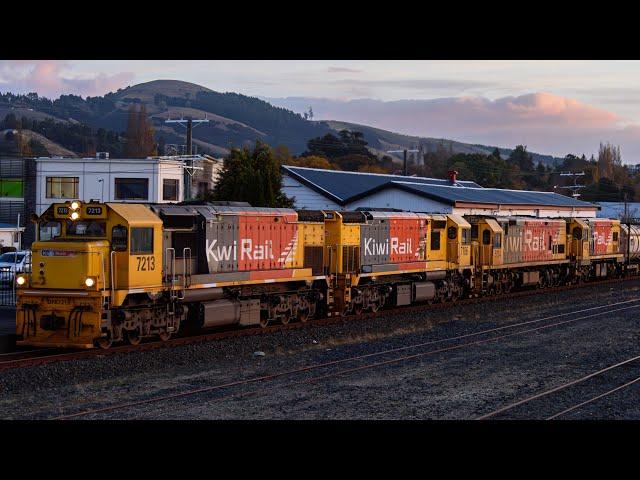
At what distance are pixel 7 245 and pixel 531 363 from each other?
45.6 metres

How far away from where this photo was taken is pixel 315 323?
23.3 meters

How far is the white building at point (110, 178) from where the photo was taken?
53094 millimetres

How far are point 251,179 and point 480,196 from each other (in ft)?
72.5

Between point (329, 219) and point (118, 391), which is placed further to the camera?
point (329, 219)

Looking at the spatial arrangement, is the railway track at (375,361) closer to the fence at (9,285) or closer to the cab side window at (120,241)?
the cab side window at (120,241)

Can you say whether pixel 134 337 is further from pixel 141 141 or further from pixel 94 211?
pixel 141 141

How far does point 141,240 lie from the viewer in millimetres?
17578

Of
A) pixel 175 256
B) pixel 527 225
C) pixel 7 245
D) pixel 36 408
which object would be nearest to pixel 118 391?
pixel 36 408

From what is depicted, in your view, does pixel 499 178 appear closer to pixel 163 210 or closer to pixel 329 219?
pixel 329 219

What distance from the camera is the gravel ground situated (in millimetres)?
12406

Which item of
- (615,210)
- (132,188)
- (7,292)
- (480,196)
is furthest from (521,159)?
(7,292)

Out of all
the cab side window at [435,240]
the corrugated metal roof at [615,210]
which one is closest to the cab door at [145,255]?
the cab side window at [435,240]

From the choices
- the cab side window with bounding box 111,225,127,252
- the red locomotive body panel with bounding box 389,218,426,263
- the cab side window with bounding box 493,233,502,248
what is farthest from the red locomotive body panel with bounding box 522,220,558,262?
the cab side window with bounding box 111,225,127,252

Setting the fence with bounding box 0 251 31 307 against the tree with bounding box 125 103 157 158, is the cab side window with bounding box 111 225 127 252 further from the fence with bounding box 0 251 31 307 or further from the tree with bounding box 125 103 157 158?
the tree with bounding box 125 103 157 158
